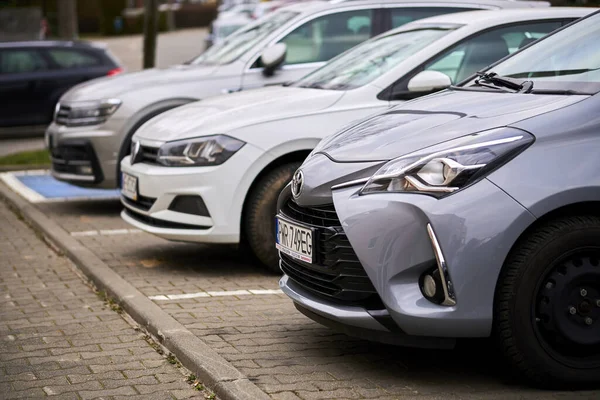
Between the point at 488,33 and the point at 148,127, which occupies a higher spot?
the point at 488,33

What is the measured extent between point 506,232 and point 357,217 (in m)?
0.62

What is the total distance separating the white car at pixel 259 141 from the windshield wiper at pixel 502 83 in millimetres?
1005

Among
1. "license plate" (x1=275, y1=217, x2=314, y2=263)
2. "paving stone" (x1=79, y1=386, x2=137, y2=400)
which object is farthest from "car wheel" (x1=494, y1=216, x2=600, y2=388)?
"paving stone" (x1=79, y1=386, x2=137, y2=400)

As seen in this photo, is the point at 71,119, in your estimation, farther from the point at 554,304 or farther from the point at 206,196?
the point at 554,304

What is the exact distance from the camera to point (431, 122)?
461cm

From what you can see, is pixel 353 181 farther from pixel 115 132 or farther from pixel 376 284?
pixel 115 132

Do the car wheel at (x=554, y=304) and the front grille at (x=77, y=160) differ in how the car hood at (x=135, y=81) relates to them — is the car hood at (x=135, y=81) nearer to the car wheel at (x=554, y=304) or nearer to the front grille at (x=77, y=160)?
the front grille at (x=77, y=160)

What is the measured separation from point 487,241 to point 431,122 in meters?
0.76

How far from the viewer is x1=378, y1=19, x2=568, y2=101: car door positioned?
6.66 m

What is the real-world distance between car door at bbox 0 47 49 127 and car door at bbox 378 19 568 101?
10.6 meters

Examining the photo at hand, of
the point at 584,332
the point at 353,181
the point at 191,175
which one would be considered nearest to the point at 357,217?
the point at 353,181

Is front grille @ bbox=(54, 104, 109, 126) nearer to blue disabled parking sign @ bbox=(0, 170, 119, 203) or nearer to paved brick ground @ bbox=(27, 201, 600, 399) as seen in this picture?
blue disabled parking sign @ bbox=(0, 170, 119, 203)

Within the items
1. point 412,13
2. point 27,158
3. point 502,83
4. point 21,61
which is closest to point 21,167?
point 27,158

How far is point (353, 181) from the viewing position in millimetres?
4469
